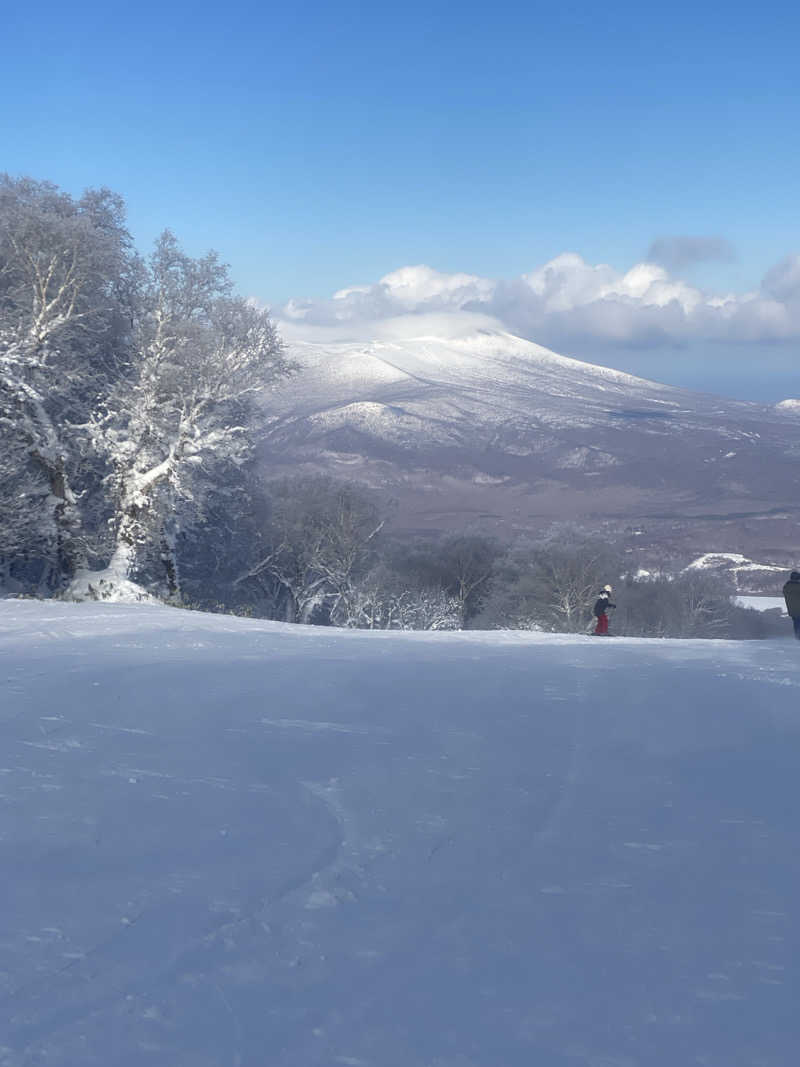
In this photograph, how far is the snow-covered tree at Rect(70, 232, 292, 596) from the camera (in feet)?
61.1

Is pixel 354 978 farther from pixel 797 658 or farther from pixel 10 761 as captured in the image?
pixel 797 658

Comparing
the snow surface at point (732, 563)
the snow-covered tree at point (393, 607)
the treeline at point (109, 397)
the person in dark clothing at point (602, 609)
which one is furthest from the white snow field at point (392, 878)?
the snow surface at point (732, 563)

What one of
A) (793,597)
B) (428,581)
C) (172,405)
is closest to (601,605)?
(793,597)

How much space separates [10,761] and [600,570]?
125 ft

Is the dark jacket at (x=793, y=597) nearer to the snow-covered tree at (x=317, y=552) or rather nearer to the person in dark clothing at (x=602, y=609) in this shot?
the person in dark clothing at (x=602, y=609)

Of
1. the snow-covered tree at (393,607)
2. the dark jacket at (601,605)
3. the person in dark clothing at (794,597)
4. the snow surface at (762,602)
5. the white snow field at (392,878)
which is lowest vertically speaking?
the snow-covered tree at (393,607)

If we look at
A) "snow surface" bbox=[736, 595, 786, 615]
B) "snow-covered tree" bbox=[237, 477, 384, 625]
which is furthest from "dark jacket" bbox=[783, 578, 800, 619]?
"snow surface" bbox=[736, 595, 786, 615]

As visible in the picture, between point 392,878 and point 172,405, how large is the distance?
57.7ft

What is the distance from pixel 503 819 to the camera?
12.2ft

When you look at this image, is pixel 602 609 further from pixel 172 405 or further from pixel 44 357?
pixel 44 357

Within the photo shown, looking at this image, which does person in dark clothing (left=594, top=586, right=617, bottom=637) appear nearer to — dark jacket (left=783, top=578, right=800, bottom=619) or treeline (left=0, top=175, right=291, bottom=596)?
dark jacket (left=783, top=578, right=800, bottom=619)

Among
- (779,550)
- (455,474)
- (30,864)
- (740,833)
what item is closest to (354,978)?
(30,864)

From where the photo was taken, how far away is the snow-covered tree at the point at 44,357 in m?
17.7

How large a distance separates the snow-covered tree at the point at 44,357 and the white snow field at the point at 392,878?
13.0m
